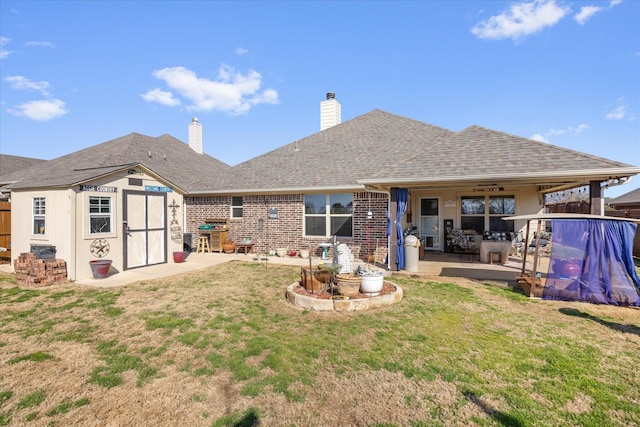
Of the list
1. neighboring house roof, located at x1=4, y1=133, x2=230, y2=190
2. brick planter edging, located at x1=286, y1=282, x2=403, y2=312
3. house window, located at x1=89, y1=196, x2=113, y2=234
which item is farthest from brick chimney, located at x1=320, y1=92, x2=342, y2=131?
brick planter edging, located at x1=286, y1=282, x2=403, y2=312

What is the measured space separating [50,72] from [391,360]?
47.3 feet

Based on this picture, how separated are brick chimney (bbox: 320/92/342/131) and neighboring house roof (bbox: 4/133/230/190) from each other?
763cm

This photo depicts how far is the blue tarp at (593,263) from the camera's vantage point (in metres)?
6.27

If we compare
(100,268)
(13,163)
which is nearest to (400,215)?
(100,268)

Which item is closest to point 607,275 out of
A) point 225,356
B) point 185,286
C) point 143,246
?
point 225,356

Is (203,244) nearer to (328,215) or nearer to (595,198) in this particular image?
(328,215)

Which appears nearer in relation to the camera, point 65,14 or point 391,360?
point 391,360

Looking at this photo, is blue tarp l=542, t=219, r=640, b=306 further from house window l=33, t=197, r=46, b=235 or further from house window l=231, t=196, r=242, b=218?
house window l=33, t=197, r=46, b=235

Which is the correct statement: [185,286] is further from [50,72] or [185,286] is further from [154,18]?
[50,72]

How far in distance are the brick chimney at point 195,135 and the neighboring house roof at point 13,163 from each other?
9.17 metres

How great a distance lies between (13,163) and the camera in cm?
1822

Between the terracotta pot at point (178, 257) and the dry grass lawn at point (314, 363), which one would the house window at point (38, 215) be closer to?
the dry grass lawn at point (314, 363)

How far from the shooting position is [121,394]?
330 centimetres

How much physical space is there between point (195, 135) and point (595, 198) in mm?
21454
